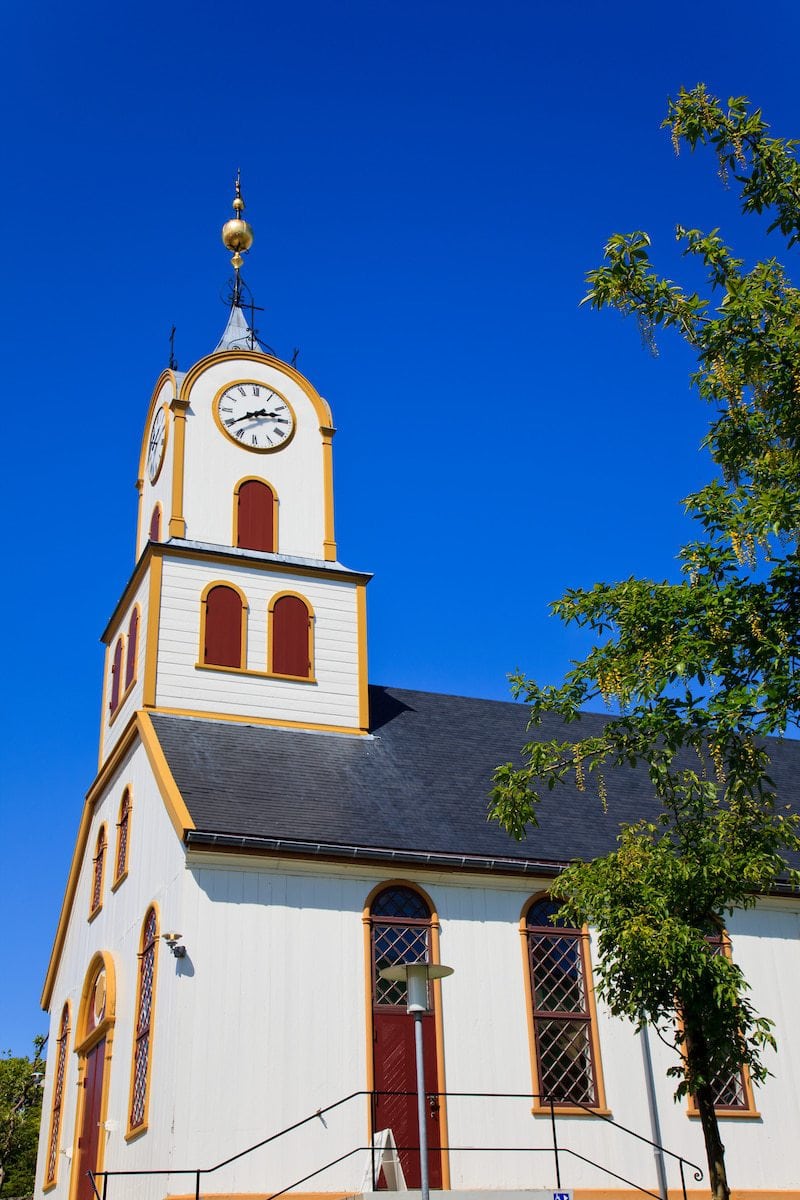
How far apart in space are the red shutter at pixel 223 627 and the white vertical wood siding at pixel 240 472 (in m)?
1.41

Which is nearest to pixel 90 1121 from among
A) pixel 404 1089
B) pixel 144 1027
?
pixel 144 1027

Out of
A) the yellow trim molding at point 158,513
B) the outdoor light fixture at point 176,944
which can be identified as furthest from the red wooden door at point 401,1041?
the yellow trim molding at point 158,513

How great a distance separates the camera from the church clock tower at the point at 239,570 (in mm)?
22422

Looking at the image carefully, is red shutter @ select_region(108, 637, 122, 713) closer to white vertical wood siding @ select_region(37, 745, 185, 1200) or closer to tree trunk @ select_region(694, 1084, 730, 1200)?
white vertical wood siding @ select_region(37, 745, 185, 1200)

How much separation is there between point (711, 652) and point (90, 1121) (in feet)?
44.9

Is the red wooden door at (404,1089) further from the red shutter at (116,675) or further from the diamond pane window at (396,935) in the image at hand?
the red shutter at (116,675)

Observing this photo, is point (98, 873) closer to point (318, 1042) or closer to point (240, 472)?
point (318, 1042)

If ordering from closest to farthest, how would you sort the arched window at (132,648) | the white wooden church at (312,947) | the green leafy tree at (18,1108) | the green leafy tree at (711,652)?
the green leafy tree at (711,652) < the white wooden church at (312,947) < the arched window at (132,648) < the green leafy tree at (18,1108)

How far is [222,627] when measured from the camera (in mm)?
22953

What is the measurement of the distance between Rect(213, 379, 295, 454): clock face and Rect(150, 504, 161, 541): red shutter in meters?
2.12

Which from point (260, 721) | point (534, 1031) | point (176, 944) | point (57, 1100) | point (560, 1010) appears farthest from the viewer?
point (57, 1100)

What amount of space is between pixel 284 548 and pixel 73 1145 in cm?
1127

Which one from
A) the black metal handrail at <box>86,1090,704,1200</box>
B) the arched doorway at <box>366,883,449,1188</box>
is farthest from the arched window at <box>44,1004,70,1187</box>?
the arched doorway at <box>366,883,449,1188</box>

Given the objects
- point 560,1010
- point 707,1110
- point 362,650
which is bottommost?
point 707,1110
